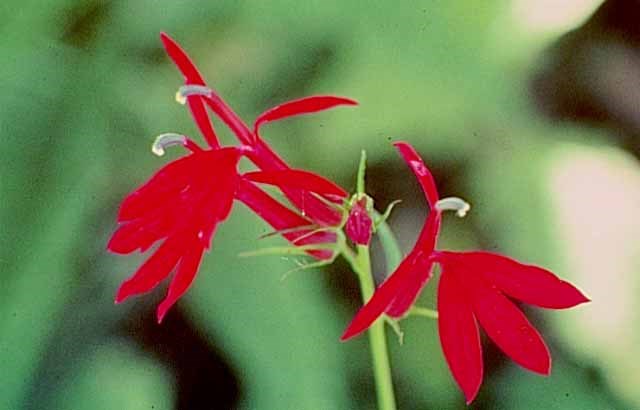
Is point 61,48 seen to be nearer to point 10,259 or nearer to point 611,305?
point 10,259

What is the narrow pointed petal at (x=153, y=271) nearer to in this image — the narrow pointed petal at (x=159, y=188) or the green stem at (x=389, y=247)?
the narrow pointed petal at (x=159, y=188)

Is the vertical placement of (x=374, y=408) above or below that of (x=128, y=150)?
below

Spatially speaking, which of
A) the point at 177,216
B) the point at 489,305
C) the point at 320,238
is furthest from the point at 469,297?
the point at 177,216

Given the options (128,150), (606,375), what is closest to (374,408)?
(606,375)

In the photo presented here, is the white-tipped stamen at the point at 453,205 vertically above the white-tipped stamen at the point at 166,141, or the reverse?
the white-tipped stamen at the point at 166,141

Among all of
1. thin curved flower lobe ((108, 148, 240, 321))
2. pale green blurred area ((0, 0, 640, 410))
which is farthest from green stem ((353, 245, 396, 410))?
thin curved flower lobe ((108, 148, 240, 321))

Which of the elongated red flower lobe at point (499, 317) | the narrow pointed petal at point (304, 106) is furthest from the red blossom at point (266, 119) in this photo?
the elongated red flower lobe at point (499, 317)
